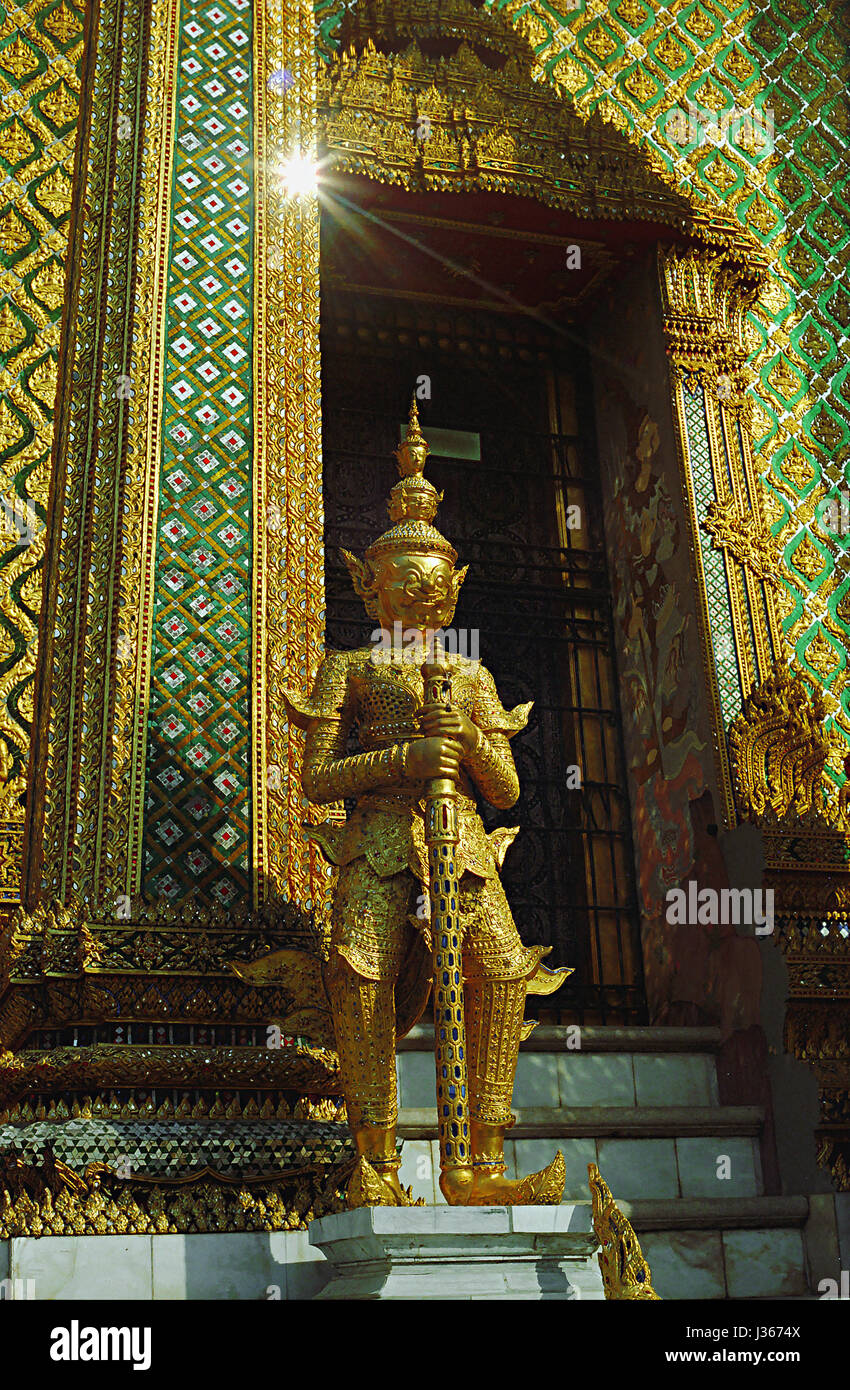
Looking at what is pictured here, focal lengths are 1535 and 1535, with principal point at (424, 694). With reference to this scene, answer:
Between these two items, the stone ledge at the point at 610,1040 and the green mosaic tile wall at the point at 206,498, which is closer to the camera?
the green mosaic tile wall at the point at 206,498

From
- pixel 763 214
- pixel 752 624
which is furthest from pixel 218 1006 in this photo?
pixel 763 214

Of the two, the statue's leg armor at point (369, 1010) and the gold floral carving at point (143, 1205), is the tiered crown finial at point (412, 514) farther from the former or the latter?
the gold floral carving at point (143, 1205)

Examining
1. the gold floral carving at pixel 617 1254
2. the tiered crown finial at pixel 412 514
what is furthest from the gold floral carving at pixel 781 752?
the gold floral carving at pixel 617 1254

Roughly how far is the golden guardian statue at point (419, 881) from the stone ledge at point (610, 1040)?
1.23 meters

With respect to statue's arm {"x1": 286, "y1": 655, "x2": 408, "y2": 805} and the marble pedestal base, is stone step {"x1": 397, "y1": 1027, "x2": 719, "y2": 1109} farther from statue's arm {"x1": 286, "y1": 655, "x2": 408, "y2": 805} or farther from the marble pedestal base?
the marble pedestal base

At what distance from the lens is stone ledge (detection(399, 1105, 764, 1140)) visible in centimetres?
506

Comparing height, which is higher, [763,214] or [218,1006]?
[763,214]

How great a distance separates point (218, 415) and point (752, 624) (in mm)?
2435

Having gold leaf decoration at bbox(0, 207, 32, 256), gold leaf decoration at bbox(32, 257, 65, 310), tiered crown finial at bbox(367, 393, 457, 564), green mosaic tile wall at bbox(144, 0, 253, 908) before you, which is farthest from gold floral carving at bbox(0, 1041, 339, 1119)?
gold leaf decoration at bbox(0, 207, 32, 256)

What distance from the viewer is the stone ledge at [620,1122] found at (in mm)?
5062

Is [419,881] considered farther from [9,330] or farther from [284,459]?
[9,330]

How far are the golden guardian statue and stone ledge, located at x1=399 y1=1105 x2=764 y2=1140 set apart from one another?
1056 millimetres
